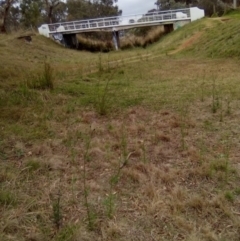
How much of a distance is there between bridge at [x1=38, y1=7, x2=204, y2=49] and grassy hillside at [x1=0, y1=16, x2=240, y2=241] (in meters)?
15.3

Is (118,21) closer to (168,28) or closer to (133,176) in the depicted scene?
(168,28)

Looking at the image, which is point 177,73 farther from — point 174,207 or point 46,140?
point 174,207

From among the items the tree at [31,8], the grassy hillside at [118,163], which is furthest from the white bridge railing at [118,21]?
the grassy hillside at [118,163]

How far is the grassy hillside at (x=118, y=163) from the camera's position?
6.03ft

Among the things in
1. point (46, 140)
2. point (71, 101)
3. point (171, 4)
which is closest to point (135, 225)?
point (46, 140)

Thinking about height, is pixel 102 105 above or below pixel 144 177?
above

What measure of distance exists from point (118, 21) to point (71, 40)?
4.40 metres

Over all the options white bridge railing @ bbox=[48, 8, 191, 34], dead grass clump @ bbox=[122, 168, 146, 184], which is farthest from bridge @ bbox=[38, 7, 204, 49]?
dead grass clump @ bbox=[122, 168, 146, 184]

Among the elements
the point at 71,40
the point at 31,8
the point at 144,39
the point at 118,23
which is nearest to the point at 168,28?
the point at 144,39

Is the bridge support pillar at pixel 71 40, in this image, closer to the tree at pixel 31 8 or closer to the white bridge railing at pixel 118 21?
the white bridge railing at pixel 118 21

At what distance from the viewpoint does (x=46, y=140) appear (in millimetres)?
3096

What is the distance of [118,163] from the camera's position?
8.55 ft

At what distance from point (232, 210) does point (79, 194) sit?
111cm

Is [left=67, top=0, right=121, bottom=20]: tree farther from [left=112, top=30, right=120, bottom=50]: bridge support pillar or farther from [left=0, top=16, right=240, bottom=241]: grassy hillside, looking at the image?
[left=0, top=16, right=240, bottom=241]: grassy hillside
